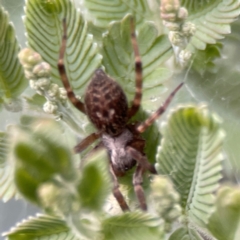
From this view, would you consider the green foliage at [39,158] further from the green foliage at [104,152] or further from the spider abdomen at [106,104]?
the spider abdomen at [106,104]

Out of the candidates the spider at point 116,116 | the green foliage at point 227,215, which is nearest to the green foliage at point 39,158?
the green foliage at point 227,215

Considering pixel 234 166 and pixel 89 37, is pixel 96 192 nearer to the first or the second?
pixel 89 37

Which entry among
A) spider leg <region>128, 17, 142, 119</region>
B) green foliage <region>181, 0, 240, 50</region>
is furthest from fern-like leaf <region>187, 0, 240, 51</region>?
spider leg <region>128, 17, 142, 119</region>

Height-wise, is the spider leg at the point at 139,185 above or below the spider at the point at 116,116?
below

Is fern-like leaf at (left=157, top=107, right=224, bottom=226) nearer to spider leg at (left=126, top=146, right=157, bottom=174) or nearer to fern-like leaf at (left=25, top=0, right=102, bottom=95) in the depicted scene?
spider leg at (left=126, top=146, right=157, bottom=174)

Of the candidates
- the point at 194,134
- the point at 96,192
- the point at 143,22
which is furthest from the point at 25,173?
the point at 143,22
